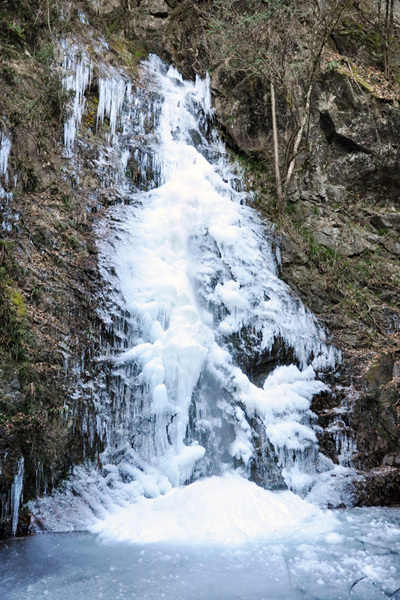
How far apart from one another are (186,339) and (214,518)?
221cm

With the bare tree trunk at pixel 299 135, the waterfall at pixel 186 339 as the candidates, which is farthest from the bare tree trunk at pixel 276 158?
the waterfall at pixel 186 339

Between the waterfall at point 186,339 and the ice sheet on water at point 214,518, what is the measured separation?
0.40 ft

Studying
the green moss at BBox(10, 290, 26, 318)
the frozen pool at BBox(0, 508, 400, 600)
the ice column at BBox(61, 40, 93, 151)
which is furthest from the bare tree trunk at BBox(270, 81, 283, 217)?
the frozen pool at BBox(0, 508, 400, 600)

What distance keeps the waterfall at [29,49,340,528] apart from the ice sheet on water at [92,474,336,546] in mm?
123

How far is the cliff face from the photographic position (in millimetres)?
5504

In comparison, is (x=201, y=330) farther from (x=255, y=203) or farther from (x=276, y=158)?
(x=276, y=158)

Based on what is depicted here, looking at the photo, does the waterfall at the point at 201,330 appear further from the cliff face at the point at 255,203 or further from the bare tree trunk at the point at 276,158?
the bare tree trunk at the point at 276,158

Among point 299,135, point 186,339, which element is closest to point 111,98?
point 299,135

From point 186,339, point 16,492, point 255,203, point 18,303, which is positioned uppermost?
point 255,203

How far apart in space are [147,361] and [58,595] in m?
3.02

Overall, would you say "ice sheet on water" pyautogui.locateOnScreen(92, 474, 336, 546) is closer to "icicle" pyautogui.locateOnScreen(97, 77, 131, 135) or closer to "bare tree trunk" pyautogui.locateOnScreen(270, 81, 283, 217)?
"bare tree trunk" pyautogui.locateOnScreen(270, 81, 283, 217)

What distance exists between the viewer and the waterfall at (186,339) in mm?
5785

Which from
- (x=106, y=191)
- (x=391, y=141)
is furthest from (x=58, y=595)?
(x=391, y=141)

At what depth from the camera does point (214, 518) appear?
16.4 ft
